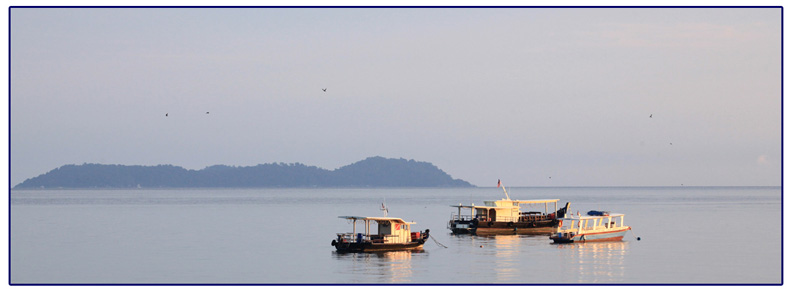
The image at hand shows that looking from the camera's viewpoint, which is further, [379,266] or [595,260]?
[595,260]

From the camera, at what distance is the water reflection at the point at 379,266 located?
54094mm

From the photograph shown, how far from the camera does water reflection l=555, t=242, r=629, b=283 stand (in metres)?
56.3

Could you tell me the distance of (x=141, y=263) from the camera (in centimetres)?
6384

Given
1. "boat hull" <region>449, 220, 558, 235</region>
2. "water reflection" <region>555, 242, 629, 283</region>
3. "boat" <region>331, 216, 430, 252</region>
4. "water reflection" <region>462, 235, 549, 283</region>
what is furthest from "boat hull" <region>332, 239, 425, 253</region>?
"boat hull" <region>449, 220, 558, 235</region>

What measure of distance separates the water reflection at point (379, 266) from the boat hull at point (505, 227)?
2051 centimetres

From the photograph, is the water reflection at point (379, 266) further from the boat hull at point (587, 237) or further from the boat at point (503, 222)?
the boat at point (503, 222)

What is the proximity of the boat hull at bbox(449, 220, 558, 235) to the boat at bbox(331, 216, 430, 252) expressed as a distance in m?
21.7

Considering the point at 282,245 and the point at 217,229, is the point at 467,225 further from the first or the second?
the point at 217,229

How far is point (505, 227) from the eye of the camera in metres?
89.6

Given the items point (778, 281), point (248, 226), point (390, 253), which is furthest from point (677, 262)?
point (248, 226)

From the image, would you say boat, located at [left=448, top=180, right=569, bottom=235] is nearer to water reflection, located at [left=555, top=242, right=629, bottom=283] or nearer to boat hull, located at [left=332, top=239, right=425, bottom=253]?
water reflection, located at [left=555, top=242, right=629, bottom=283]

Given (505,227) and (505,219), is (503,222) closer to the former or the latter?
(505,227)

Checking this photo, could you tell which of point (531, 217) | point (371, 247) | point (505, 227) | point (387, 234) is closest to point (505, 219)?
point (505, 227)

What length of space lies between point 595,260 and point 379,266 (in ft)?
56.0
